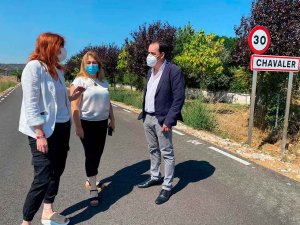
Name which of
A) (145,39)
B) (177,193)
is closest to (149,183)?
(177,193)

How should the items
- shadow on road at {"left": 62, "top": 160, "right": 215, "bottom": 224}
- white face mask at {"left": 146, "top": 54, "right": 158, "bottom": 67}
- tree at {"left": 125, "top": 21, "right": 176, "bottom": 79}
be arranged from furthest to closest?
tree at {"left": 125, "top": 21, "right": 176, "bottom": 79}, white face mask at {"left": 146, "top": 54, "right": 158, "bottom": 67}, shadow on road at {"left": 62, "top": 160, "right": 215, "bottom": 224}

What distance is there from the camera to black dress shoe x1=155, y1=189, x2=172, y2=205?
14.3 ft

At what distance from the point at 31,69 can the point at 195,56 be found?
60.2ft

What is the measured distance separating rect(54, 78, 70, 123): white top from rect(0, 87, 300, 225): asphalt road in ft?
3.90

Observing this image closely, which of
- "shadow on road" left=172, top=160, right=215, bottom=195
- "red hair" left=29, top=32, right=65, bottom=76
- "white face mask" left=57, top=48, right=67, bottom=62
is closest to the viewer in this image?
"red hair" left=29, top=32, right=65, bottom=76

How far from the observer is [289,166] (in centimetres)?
629

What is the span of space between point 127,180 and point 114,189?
44cm

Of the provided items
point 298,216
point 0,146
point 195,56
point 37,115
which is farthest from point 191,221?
point 195,56

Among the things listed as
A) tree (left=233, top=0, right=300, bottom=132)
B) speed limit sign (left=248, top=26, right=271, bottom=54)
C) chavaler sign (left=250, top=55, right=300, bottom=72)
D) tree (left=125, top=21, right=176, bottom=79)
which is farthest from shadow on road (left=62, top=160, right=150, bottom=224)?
tree (left=125, top=21, right=176, bottom=79)

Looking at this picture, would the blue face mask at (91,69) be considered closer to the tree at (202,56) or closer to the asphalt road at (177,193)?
the asphalt road at (177,193)

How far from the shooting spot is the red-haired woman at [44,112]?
326cm

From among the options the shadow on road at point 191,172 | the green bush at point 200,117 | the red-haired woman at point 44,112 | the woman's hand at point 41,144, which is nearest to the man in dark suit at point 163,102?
the shadow on road at point 191,172

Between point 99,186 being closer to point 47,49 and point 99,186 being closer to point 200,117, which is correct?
point 47,49

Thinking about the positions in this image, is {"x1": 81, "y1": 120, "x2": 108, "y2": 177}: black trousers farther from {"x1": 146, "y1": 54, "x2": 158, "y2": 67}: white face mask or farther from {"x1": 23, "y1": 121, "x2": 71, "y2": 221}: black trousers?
{"x1": 146, "y1": 54, "x2": 158, "y2": 67}: white face mask
